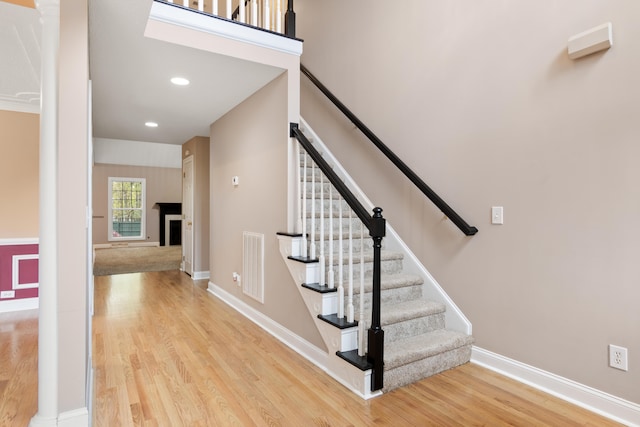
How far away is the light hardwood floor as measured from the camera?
1.96m

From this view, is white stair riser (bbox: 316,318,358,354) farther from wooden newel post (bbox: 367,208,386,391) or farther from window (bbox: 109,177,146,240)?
window (bbox: 109,177,146,240)

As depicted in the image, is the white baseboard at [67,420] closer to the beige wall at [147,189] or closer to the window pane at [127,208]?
the beige wall at [147,189]

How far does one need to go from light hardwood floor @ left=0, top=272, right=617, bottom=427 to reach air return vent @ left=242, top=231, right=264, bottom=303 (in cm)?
44

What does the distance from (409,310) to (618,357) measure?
1206 millimetres

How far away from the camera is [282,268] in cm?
314

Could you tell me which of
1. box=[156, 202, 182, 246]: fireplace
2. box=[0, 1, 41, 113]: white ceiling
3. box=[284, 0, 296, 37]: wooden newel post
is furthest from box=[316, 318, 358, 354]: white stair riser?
box=[156, 202, 182, 246]: fireplace

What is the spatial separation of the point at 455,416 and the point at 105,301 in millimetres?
4056

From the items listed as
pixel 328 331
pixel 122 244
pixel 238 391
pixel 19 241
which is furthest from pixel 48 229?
pixel 122 244

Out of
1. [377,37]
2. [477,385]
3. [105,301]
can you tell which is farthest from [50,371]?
A: [377,37]

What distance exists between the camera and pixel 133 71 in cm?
313

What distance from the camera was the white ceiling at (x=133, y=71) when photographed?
238cm

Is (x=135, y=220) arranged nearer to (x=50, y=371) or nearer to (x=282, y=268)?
(x=282, y=268)

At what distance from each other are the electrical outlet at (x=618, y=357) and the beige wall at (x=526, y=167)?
0.03 metres

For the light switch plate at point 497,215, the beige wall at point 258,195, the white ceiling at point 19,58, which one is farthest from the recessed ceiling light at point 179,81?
the light switch plate at point 497,215
